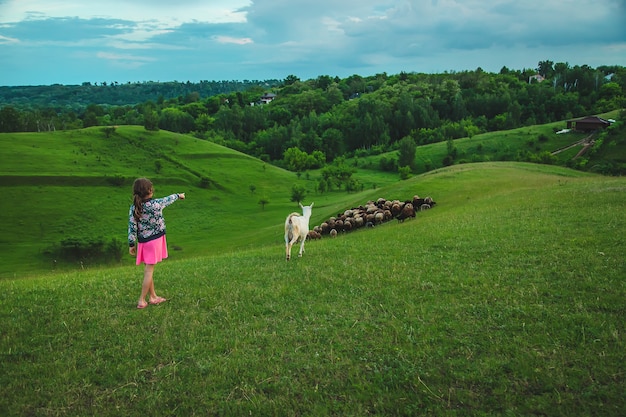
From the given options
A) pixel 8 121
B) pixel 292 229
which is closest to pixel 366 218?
pixel 292 229

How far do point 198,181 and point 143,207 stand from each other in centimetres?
8540

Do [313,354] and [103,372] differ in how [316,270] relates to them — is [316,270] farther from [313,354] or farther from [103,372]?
[103,372]

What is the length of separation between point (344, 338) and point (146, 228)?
5.69m

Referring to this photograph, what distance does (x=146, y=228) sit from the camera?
36.6ft

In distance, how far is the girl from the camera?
35.9 feet

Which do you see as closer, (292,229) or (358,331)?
(358,331)

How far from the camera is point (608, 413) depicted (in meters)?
6.11

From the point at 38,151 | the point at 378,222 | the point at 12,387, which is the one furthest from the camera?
the point at 38,151

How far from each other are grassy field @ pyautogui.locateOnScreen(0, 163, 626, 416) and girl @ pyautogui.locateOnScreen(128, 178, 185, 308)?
111cm

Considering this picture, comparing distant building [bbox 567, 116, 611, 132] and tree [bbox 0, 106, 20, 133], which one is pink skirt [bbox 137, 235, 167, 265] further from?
distant building [bbox 567, 116, 611, 132]

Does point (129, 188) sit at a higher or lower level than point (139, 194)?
lower

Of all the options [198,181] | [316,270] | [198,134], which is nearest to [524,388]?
[316,270]

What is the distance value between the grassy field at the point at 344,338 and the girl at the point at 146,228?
1.11 m

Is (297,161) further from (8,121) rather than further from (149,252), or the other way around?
(149,252)
